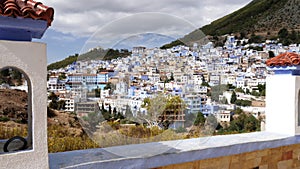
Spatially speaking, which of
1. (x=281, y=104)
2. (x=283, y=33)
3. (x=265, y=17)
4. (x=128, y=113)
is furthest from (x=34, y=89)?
(x=265, y=17)

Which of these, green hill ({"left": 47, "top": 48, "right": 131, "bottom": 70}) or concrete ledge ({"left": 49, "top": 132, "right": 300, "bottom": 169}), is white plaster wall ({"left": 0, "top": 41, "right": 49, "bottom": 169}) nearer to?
concrete ledge ({"left": 49, "top": 132, "right": 300, "bottom": 169})

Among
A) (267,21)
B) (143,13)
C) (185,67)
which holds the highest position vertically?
(267,21)

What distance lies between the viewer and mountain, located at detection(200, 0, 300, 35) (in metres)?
19.6

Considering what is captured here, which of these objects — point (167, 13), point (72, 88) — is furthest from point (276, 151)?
point (72, 88)

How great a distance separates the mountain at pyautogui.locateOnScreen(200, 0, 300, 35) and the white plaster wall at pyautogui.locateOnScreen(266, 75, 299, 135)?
45.2ft

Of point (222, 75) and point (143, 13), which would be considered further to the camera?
point (222, 75)

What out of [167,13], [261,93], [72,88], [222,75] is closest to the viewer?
[72,88]

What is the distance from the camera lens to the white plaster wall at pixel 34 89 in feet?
6.98

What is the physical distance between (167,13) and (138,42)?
0.41m

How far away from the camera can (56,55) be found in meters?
2.95

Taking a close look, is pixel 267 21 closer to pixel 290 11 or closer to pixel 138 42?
pixel 290 11

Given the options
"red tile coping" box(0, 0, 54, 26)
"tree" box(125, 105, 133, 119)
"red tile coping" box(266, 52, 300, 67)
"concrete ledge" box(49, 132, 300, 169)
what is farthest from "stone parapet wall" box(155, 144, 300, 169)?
"red tile coping" box(0, 0, 54, 26)

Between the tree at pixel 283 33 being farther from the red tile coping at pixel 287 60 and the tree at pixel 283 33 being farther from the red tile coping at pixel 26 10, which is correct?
the red tile coping at pixel 26 10

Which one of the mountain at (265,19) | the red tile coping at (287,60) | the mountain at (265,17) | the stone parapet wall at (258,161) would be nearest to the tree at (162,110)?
the stone parapet wall at (258,161)
